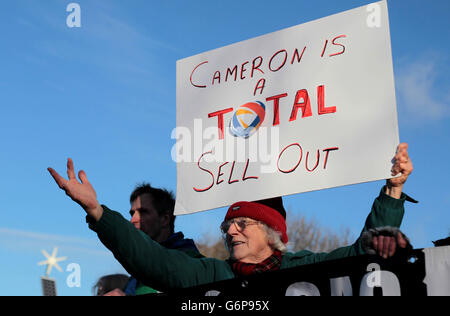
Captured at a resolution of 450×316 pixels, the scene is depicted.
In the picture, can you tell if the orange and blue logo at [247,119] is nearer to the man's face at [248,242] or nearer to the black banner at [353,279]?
the man's face at [248,242]

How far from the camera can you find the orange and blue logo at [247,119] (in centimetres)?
359

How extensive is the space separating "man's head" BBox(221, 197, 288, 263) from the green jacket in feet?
0.37

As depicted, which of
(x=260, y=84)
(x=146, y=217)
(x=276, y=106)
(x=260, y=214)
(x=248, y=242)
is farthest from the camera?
(x=146, y=217)

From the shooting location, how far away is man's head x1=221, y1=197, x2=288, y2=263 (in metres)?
3.21

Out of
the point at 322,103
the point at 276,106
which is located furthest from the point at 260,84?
the point at 322,103

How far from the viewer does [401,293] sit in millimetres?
2346

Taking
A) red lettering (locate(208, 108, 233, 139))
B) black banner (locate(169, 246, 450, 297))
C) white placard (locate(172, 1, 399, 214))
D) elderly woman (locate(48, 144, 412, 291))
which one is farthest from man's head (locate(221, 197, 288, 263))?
black banner (locate(169, 246, 450, 297))

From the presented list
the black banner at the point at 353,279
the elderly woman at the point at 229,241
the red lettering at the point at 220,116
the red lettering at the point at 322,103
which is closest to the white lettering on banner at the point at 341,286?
the black banner at the point at 353,279

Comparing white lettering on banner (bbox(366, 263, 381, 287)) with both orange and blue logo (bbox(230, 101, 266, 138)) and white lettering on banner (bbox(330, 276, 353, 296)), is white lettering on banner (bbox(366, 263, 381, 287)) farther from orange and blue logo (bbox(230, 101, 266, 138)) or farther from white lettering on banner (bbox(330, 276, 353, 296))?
orange and blue logo (bbox(230, 101, 266, 138))

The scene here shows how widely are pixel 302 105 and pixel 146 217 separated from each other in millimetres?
1359

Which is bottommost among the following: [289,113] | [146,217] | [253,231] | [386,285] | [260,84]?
[386,285]

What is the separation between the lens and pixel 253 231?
10.8 feet

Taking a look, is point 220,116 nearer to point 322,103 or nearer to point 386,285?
point 322,103
